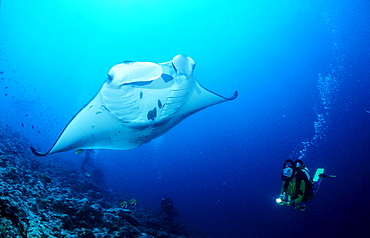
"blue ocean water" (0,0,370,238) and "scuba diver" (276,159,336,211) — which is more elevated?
"blue ocean water" (0,0,370,238)

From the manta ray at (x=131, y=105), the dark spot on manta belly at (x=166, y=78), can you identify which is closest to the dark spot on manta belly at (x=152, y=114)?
the manta ray at (x=131, y=105)

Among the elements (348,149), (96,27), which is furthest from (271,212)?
(96,27)

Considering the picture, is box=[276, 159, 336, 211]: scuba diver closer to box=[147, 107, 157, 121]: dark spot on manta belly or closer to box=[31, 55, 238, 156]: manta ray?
box=[31, 55, 238, 156]: manta ray

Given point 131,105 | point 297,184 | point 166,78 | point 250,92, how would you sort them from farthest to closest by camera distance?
point 250,92, point 297,184, point 131,105, point 166,78

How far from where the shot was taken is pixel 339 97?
36062mm

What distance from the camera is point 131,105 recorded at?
252 centimetres

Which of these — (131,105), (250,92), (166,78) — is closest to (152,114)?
(131,105)

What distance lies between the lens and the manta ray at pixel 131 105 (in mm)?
2113

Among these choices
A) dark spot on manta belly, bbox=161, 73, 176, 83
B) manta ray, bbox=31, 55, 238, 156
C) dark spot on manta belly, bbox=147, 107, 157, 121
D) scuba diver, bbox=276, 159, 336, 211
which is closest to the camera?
manta ray, bbox=31, 55, 238, 156

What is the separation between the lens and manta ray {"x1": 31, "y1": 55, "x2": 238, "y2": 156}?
2.11m

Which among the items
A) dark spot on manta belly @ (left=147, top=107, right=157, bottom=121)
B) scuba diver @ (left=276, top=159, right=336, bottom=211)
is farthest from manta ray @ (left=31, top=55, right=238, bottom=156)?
scuba diver @ (left=276, top=159, right=336, bottom=211)

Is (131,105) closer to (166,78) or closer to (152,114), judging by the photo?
(152,114)

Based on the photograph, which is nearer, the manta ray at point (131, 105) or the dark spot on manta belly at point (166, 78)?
the manta ray at point (131, 105)

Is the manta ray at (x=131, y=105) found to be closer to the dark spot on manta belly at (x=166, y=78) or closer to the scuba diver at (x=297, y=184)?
the dark spot on manta belly at (x=166, y=78)
